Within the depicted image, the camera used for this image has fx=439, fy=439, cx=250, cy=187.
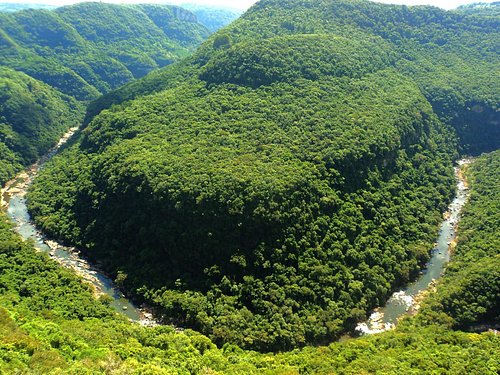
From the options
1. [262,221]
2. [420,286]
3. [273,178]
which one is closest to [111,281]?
[262,221]

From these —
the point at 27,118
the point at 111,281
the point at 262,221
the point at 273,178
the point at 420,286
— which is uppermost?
the point at 273,178

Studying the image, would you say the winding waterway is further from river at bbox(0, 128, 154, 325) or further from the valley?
the valley

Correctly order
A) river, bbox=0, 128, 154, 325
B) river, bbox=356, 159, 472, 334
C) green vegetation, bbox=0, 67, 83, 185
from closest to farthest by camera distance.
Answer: river, bbox=356, 159, 472, 334 → river, bbox=0, 128, 154, 325 → green vegetation, bbox=0, 67, 83, 185

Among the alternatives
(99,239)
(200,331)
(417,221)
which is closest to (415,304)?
(417,221)

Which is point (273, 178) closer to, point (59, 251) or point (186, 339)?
point (186, 339)

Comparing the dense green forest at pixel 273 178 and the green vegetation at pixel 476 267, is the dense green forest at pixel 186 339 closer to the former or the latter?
the green vegetation at pixel 476 267

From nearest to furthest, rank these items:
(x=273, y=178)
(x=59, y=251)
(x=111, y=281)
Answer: (x=111, y=281) < (x=273, y=178) < (x=59, y=251)

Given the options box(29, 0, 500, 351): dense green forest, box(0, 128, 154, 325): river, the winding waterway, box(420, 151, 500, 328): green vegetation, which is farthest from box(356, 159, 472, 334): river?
box(0, 128, 154, 325): river

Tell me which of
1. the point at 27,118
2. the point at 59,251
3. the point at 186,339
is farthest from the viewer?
the point at 27,118

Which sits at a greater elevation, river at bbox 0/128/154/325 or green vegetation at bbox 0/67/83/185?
green vegetation at bbox 0/67/83/185
